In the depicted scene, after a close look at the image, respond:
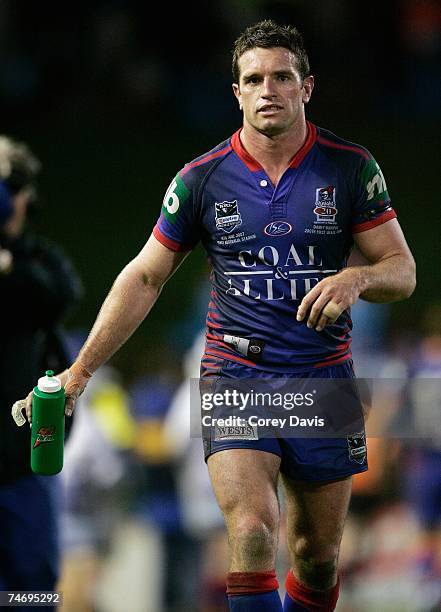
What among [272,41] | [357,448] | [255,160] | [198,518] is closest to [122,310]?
[255,160]

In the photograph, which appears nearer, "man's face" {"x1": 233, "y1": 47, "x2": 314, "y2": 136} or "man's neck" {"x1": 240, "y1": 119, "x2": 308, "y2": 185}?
"man's face" {"x1": 233, "y1": 47, "x2": 314, "y2": 136}

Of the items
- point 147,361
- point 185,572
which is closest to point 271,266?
point 185,572

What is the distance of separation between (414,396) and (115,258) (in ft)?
16.2

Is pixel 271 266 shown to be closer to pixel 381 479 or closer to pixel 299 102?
pixel 299 102

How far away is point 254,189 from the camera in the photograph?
206 inches

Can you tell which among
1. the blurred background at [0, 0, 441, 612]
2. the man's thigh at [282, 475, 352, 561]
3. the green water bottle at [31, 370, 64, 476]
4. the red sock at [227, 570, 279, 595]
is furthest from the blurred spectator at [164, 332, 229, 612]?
the red sock at [227, 570, 279, 595]

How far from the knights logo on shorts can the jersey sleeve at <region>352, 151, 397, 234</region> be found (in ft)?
2.80

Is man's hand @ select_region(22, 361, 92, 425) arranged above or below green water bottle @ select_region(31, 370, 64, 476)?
above

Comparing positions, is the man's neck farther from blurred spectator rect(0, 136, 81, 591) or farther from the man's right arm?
blurred spectator rect(0, 136, 81, 591)

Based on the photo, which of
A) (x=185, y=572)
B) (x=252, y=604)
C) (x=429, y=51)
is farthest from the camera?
(x=429, y=51)

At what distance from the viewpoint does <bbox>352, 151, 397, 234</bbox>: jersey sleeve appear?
522 centimetres

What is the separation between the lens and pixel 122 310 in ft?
17.3

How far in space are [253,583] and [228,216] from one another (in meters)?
1.43

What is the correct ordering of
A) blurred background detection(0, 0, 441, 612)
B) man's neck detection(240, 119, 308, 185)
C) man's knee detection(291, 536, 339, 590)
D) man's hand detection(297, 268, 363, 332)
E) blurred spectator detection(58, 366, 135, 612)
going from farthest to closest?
blurred background detection(0, 0, 441, 612), blurred spectator detection(58, 366, 135, 612), man's knee detection(291, 536, 339, 590), man's neck detection(240, 119, 308, 185), man's hand detection(297, 268, 363, 332)
